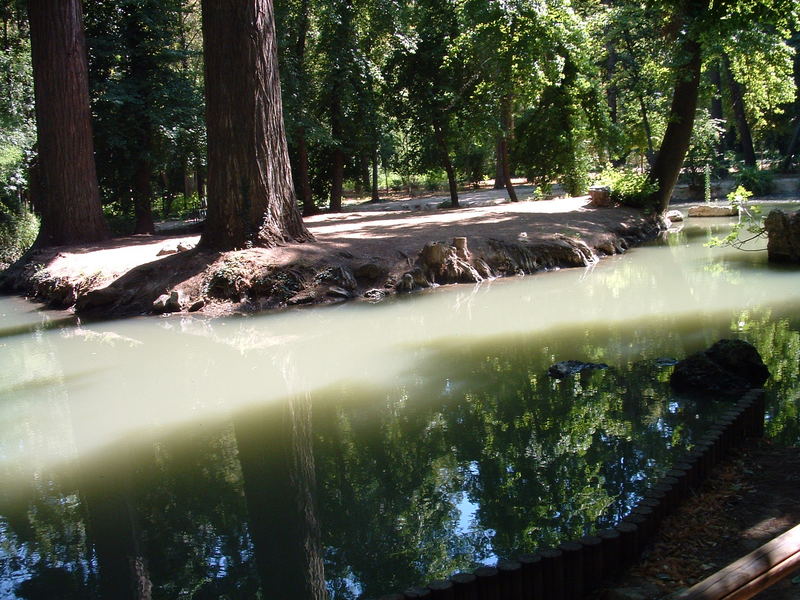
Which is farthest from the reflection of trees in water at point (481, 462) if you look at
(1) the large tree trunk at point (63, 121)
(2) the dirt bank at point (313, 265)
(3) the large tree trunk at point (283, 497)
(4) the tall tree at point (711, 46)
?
(1) the large tree trunk at point (63, 121)

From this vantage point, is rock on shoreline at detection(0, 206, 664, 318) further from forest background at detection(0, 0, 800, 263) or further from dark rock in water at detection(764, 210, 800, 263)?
forest background at detection(0, 0, 800, 263)

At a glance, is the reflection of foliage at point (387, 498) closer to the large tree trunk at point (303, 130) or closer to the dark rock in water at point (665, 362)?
the dark rock in water at point (665, 362)

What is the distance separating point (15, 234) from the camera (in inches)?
797

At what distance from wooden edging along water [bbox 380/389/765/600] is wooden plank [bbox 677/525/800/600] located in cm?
140

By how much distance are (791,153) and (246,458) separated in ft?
92.0

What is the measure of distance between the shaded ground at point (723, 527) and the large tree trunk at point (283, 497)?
68.5 inches

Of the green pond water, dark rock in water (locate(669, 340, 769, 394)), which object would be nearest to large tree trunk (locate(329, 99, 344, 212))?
the green pond water

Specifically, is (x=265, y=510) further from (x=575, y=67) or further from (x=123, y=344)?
(x=575, y=67)

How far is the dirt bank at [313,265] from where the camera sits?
13180 mm

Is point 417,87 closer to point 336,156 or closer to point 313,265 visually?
point 336,156

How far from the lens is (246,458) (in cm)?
636

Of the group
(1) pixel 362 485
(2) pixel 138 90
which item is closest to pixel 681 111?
(2) pixel 138 90

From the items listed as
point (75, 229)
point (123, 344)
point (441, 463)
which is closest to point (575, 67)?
point (75, 229)

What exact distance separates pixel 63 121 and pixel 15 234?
4611 millimetres
